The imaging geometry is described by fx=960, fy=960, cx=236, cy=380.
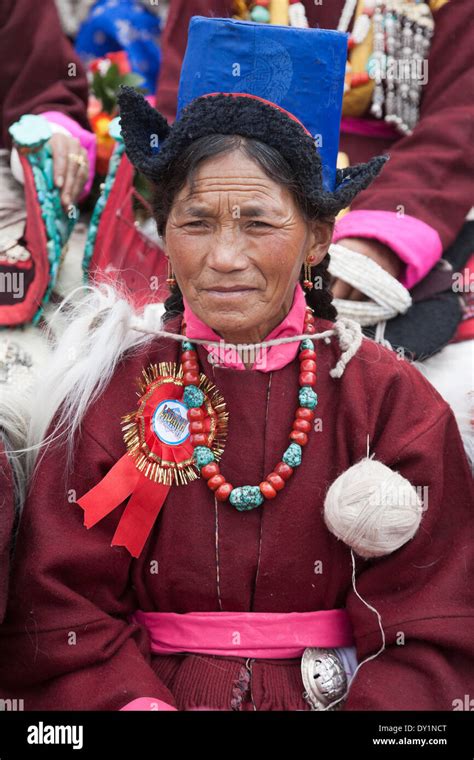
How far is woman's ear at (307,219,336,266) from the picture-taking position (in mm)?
2051

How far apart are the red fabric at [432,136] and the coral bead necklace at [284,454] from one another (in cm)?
95

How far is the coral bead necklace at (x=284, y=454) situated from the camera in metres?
2.04

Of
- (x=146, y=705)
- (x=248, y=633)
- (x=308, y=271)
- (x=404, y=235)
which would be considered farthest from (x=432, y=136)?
(x=146, y=705)

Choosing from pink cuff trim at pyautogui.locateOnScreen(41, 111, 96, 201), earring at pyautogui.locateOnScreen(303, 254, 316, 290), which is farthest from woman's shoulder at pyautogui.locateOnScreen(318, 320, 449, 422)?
pink cuff trim at pyautogui.locateOnScreen(41, 111, 96, 201)

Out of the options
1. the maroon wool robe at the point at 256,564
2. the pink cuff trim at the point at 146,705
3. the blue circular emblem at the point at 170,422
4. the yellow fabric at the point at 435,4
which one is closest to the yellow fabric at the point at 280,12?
the yellow fabric at the point at 435,4

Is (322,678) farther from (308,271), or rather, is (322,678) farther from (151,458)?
(308,271)

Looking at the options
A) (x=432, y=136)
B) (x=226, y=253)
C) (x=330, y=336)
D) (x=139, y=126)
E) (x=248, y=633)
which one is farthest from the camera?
(x=432, y=136)

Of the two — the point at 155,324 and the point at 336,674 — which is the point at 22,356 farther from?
the point at 336,674

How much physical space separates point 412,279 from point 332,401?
750 millimetres

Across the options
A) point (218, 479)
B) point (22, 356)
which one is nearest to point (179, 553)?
point (218, 479)

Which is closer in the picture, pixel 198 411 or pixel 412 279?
pixel 198 411

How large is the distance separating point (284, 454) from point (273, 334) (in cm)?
26

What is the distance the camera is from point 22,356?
2596 mm

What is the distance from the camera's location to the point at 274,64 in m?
1.92
